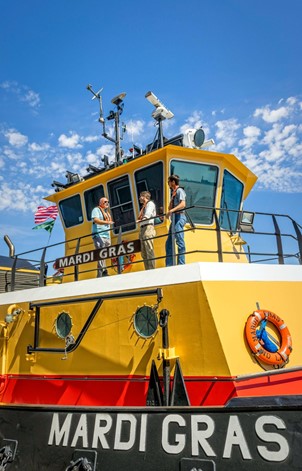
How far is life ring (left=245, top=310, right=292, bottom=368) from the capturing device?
4.57 m

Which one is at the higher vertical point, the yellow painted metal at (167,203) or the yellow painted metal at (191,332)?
the yellow painted metal at (167,203)

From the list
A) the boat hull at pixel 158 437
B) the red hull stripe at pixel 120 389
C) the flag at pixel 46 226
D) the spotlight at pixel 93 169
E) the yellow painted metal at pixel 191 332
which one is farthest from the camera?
the flag at pixel 46 226

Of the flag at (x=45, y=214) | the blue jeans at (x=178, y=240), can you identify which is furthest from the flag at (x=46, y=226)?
the blue jeans at (x=178, y=240)

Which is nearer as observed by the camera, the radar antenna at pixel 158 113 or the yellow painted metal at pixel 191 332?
the yellow painted metal at pixel 191 332

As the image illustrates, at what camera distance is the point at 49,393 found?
5906 millimetres

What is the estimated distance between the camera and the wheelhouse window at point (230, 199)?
770 cm

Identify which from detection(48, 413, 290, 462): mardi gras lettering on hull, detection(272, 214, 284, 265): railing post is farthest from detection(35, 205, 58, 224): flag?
detection(48, 413, 290, 462): mardi gras lettering on hull

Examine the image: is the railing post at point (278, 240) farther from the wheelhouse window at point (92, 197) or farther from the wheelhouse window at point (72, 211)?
the wheelhouse window at point (72, 211)

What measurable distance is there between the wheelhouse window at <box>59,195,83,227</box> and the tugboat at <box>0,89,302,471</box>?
48.1 inches

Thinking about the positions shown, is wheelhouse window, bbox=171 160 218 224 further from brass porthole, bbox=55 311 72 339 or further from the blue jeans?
brass porthole, bbox=55 311 72 339

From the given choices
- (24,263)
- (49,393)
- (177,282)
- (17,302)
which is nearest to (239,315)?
(177,282)

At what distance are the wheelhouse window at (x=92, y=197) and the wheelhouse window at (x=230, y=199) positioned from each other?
8.42ft

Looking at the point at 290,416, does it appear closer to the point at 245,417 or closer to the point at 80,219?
the point at 245,417

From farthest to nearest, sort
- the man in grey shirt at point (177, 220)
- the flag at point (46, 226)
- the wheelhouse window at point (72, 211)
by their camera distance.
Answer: the flag at point (46, 226), the wheelhouse window at point (72, 211), the man in grey shirt at point (177, 220)
